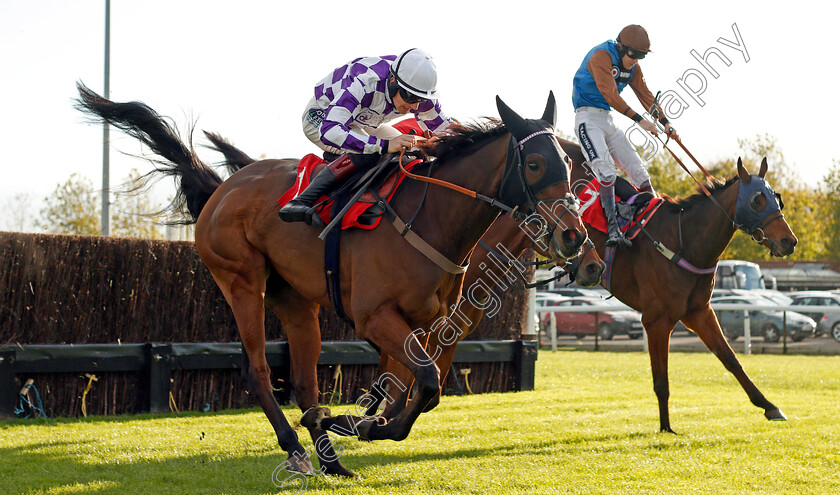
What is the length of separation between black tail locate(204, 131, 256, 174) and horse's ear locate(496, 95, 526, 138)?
2.73 m

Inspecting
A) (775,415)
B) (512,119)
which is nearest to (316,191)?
(512,119)

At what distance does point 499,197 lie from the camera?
13.2ft

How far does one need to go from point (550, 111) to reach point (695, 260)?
8.79ft

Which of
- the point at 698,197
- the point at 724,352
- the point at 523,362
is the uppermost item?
the point at 698,197

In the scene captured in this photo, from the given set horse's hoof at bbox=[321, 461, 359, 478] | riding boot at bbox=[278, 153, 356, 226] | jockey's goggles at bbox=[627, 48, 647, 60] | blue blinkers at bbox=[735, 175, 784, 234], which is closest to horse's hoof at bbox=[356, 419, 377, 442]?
horse's hoof at bbox=[321, 461, 359, 478]

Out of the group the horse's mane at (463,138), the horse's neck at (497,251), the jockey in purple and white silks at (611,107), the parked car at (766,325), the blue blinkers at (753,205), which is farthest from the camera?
the parked car at (766,325)

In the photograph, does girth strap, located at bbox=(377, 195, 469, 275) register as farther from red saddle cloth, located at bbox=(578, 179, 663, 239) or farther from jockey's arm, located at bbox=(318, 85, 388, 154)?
red saddle cloth, located at bbox=(578, 179, 663, 239)

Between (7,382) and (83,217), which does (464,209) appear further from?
(83,217)

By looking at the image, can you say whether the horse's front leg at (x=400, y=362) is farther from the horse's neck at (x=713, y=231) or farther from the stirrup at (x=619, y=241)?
the horse's neck at (x=713, y=231)

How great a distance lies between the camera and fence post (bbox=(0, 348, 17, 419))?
643cm

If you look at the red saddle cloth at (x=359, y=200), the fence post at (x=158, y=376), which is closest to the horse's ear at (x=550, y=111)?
the red saddle cloth at (x=359, y=200)

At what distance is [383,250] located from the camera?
414 centimetres

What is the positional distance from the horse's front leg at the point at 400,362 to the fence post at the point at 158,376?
3627 millimetres

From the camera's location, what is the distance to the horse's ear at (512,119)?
397 cm
